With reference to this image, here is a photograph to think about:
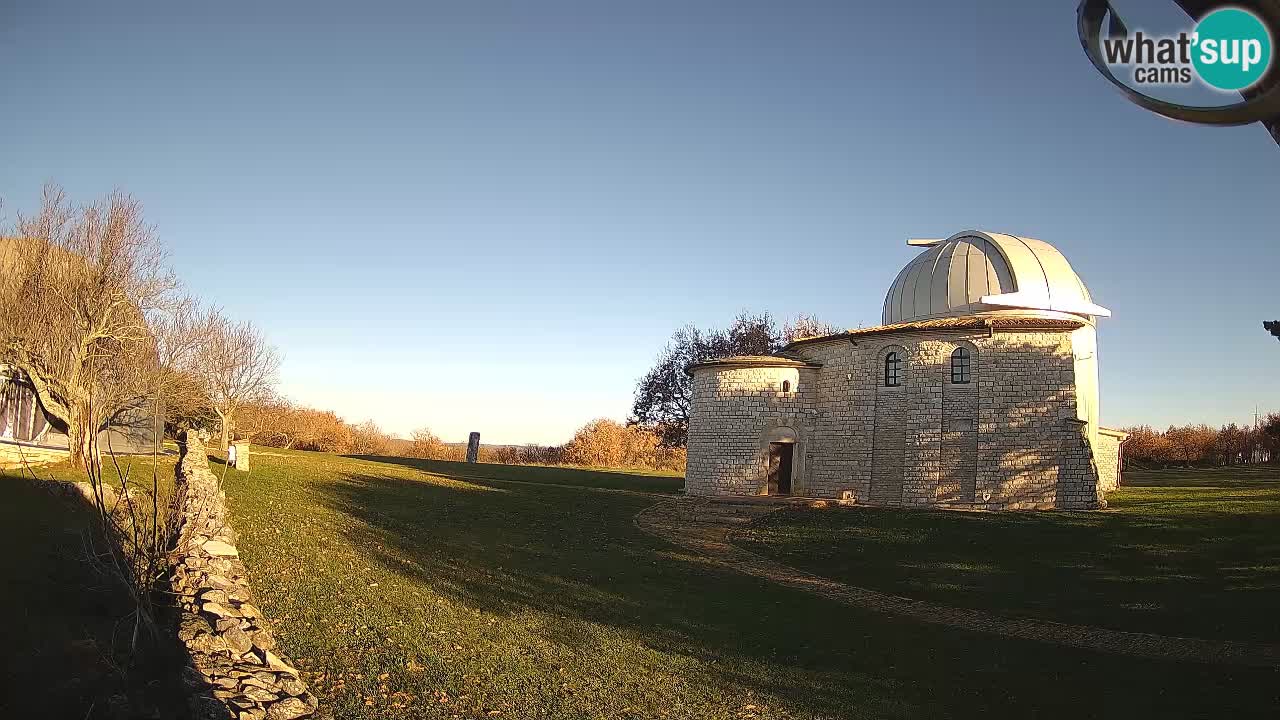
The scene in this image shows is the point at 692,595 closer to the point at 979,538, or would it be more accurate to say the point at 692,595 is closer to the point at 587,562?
the point at 587,562

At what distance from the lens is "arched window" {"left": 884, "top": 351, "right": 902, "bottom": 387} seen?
82.6 feet

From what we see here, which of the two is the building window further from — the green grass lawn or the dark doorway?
the dark doorway

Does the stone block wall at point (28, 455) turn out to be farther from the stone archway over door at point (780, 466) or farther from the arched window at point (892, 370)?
the arched window at point (892, 370)

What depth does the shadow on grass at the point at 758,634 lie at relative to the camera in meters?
8.79

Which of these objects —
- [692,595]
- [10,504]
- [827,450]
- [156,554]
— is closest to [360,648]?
[156,554]

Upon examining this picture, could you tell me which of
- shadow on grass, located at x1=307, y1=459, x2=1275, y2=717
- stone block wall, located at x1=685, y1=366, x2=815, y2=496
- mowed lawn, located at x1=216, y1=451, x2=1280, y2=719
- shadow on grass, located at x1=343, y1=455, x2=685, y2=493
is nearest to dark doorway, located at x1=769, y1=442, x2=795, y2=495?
stone block wall, located at x1=685, y1=366, x2=815, y2=496

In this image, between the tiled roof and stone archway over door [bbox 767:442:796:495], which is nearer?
the tiled roof

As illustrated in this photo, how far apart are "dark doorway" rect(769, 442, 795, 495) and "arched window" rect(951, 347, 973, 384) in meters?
5.79

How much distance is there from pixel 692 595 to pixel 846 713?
203 inches

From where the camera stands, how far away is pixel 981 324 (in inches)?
924

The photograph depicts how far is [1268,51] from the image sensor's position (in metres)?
3.06

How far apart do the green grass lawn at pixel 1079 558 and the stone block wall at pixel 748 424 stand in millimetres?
4051

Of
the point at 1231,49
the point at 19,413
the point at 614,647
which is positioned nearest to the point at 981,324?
the point at 614,647

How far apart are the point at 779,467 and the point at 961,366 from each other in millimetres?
6783
